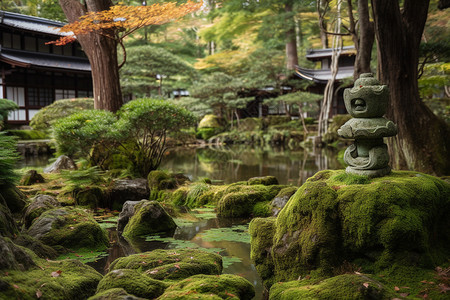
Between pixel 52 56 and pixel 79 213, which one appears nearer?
pixel 79 213

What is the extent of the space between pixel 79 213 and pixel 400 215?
478 cm

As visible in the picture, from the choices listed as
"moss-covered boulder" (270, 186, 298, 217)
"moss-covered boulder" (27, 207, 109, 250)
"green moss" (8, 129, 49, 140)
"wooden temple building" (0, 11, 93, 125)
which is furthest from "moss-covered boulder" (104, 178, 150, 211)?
"wooden temple building" (0, 11, 93, 125)

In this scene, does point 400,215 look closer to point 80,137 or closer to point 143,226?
point 143,226

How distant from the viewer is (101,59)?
11461mm

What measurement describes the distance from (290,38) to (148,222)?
26905 mm

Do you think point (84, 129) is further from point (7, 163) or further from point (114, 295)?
point (114, 295)

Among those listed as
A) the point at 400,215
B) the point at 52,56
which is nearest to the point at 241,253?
the point at 400,215

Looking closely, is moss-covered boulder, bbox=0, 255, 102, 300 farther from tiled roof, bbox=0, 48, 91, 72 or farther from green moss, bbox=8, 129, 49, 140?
tiled roof, bbox=0, 48, 91, 72

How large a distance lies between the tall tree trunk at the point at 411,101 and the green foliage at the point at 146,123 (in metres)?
5.15

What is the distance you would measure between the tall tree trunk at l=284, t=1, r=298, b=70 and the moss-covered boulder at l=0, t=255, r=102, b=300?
87.3 ft

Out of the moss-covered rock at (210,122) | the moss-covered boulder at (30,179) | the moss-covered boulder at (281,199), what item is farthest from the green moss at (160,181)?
the moss-covered rock at (210,122)

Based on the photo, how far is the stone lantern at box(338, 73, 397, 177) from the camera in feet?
15.5

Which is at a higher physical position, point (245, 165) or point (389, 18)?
point (389, 18)

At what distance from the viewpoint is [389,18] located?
7980mm
